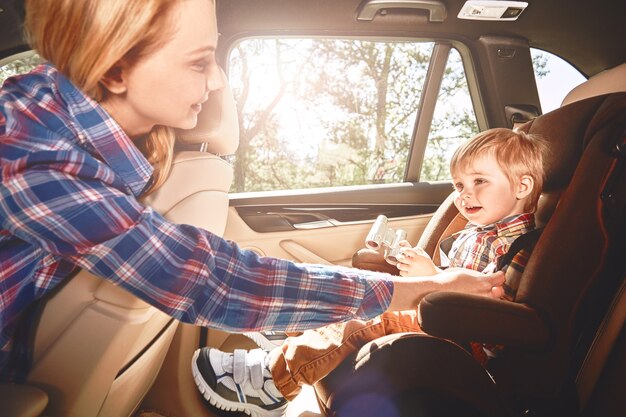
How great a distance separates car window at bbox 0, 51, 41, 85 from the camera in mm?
1495

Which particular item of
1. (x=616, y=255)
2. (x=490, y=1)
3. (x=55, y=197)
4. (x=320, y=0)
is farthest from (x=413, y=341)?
(x=490, y=1)

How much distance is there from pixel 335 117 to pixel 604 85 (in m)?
3.20

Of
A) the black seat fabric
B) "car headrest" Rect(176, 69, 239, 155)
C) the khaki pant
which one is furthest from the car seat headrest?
"car headrest" Rect(176, 69, 239, 155)

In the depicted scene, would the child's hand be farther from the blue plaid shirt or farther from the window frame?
the window frame

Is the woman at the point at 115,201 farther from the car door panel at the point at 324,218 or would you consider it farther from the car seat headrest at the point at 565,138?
the car door panel at the point at 324,218

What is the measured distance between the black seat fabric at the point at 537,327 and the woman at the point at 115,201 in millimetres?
150

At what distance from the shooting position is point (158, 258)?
2.67ft

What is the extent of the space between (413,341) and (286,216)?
1.39 meters

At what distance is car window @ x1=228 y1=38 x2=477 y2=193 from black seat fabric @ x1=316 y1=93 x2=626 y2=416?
2.03 metres

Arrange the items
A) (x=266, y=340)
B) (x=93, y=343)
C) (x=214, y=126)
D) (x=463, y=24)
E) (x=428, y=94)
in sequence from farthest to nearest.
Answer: (x=428, y=94), (x=463, y=24), (x=266, y=340), (x=214, y=126), (x=93, y=343)

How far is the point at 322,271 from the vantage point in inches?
37.9

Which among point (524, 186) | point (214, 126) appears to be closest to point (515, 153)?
point (524, 186)

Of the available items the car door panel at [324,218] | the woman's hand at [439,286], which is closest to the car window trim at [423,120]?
the car door panel at [324,218]

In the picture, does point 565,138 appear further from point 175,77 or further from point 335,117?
point 335,117
